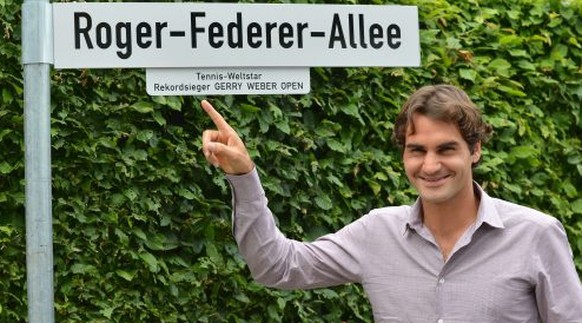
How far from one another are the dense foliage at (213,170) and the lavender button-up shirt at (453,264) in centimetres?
144

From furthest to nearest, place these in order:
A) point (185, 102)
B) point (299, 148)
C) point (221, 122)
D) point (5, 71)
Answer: point (299, 148)
point (185, 102)
point (5, 71)
point (221, 122)

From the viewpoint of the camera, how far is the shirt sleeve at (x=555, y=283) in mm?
3031

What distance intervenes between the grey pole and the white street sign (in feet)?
0.30

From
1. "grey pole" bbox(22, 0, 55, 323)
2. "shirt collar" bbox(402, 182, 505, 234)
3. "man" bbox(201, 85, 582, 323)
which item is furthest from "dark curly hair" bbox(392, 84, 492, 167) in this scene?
"grey pole" bbox(22, 0, 55, 323)

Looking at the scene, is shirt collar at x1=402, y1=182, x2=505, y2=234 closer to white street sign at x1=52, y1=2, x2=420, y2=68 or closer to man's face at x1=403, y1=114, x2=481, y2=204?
man's face at x1=403, y1=114, x2=481, y2=204

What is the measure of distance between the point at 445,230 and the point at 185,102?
188 centimetres

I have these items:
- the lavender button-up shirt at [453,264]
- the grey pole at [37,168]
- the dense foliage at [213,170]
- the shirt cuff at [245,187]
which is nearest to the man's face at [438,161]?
the lavender button-up shirt at [453,264]

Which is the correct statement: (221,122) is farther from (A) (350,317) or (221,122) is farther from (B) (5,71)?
(A) (350,317)

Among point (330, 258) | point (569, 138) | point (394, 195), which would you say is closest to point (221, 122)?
point (330, 258)

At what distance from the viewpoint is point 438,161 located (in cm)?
308

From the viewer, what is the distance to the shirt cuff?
3.12 metres

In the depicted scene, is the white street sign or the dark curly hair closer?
the dark curly hair

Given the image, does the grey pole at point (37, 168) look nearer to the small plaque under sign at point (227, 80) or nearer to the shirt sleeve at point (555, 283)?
the small plaque under sign at point (227, 80)

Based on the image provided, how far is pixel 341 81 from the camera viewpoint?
529 centimetres
